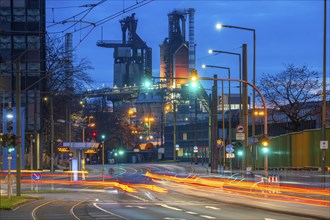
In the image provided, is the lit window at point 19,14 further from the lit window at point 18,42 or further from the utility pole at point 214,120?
the utility pole at point 214,120

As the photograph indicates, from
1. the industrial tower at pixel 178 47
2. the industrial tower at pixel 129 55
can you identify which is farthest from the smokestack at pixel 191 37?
the industrial tower at pixel 129 55

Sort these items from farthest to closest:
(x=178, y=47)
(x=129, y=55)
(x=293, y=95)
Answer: (x=129, y=55) < (x=178, y=47) < (x=293, y=95)

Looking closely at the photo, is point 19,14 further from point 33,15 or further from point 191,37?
point 191,37

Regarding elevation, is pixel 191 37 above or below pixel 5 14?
above

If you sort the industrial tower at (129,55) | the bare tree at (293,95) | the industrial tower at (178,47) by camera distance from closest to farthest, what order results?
the bare tree at (293,95) < the industrial tower at (178,47) < the industrial tower at (129,55)

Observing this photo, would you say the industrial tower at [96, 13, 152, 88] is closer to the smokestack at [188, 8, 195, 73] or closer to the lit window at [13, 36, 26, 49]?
the smokestack at [188, 8, 195, 73]

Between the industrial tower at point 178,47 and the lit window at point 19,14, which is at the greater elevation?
the industrial tower at point 178,47

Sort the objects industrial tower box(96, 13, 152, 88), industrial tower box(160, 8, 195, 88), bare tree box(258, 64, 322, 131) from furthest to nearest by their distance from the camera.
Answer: industrial tower box(96, 13, 152, 88) < industrial tower box(160, 8, 195, 88) < bare tree box(258, 64, 322, 131)

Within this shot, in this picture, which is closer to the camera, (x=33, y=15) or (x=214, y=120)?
(x=214, y=120)

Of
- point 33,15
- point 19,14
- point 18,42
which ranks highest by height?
point 19,14

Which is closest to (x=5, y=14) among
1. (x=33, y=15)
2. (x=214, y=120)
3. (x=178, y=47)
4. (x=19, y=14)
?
(x=19, y=14)

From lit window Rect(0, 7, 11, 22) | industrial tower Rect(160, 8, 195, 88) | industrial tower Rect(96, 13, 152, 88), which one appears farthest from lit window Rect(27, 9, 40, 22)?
industrial tower Rect(96, 13, 152, 88)

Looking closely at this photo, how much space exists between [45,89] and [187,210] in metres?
50.1

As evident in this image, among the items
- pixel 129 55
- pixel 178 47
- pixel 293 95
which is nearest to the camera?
pixel 293 95
